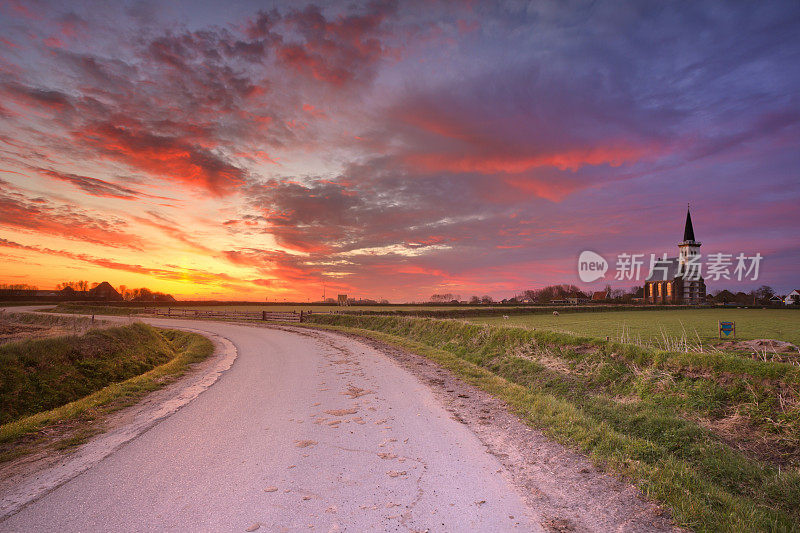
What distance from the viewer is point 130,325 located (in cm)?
1984

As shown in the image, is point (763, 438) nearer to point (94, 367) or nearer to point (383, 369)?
point (383, 369)

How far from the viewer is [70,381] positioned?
472 inches

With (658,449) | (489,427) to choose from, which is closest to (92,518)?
(489,427)

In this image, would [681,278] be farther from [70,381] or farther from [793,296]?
[70,381]

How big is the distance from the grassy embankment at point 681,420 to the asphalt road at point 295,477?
2092 mm

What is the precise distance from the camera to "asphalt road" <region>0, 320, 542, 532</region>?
4.08 m

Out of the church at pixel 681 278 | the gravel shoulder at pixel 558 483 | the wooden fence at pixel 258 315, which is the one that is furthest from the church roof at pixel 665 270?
the gravel shoulder at pixel 558 483

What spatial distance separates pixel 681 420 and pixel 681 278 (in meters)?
169

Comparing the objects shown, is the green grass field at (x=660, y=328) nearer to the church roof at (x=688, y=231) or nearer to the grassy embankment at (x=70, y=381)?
the grassy embankment at (x=70, y=381)

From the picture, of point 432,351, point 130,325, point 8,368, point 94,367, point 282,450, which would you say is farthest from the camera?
point 130,325

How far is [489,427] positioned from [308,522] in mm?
4484

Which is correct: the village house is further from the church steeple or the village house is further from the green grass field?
the green grass field

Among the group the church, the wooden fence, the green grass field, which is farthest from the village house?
the wooden fence

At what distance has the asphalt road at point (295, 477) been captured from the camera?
4.08m
